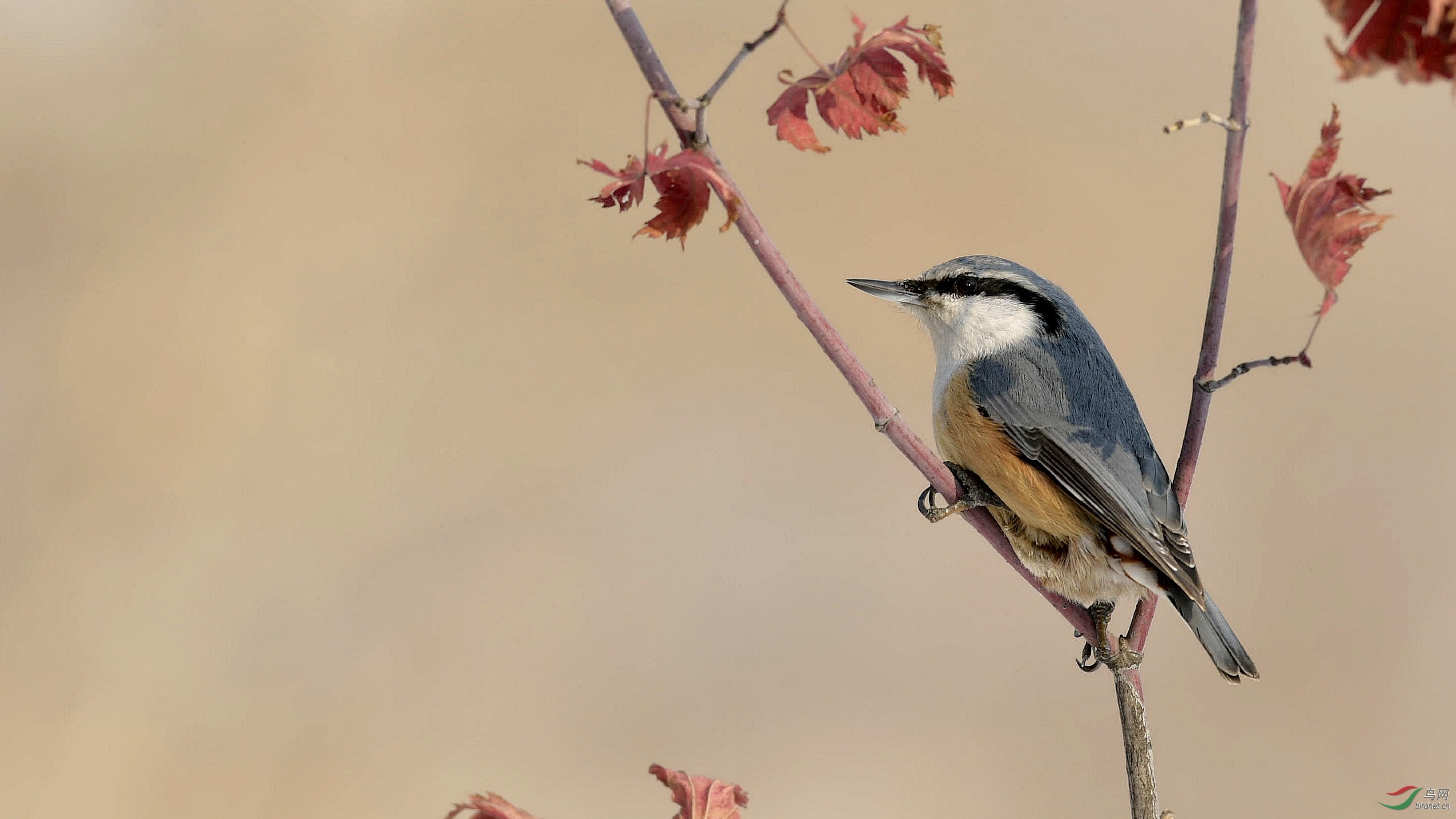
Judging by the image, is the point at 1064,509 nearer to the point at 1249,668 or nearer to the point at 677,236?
the point at 1249,668

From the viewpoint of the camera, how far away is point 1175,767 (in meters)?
4.44

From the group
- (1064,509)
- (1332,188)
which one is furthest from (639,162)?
(1064,509)

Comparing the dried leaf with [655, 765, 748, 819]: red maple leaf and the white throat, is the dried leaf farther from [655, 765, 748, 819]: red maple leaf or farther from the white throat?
the white throat

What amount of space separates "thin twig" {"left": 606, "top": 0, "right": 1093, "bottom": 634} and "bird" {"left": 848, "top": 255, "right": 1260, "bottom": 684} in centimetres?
58

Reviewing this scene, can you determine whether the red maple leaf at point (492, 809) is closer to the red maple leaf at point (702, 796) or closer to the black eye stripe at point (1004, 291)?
the red maple leaf at point (702, 796)

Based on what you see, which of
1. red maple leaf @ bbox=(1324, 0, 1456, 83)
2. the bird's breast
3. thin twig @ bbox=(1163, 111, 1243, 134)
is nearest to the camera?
red maple leaf @ bbox=(1324, 0, 1456, 83)

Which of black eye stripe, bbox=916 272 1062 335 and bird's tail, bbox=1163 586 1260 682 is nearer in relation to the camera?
bird's tail, bbox=1163 586 1260 682

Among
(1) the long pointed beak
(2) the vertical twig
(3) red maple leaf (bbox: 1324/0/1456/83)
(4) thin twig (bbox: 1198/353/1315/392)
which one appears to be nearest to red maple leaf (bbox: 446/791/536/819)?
(2) the vertical twig

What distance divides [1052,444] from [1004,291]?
36 centimetres

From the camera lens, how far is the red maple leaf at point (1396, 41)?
81cm

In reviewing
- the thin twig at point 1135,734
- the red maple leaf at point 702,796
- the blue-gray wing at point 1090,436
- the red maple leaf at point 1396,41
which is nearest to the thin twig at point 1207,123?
the red maple leaf at point 1396,41

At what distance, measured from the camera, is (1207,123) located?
105cm

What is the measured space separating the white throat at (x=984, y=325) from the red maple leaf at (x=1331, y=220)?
4.15ft

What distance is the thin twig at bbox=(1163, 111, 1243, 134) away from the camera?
1.01 metres
